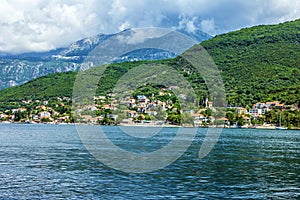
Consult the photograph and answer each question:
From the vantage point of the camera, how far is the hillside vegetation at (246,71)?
118 meters

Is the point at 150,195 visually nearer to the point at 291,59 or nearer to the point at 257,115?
the point at 257,115

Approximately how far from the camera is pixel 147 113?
12475cm

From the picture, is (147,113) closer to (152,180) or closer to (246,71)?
(246,71)

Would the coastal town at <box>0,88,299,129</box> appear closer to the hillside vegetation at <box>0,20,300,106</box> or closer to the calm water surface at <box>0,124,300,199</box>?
the hillside vegetation at <box>0,20,300,106</box>

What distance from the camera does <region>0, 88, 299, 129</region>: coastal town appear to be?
345 ft

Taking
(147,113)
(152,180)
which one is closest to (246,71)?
(147,113)

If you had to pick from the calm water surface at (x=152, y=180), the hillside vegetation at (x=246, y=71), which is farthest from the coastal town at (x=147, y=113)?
the calm water surface at (x=152, y=180)

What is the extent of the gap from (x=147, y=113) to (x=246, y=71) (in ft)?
116

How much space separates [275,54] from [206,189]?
127 meters

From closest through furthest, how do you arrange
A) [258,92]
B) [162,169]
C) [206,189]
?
[206,189] < [162,169] < [258,92]

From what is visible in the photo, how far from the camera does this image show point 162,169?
24219 mm

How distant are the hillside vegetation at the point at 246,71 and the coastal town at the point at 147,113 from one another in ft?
18.9

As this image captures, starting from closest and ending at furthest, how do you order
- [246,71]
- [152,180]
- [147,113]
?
[152,180] → [147,113] → [246,71]

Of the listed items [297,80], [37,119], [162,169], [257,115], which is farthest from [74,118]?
[162,169]
